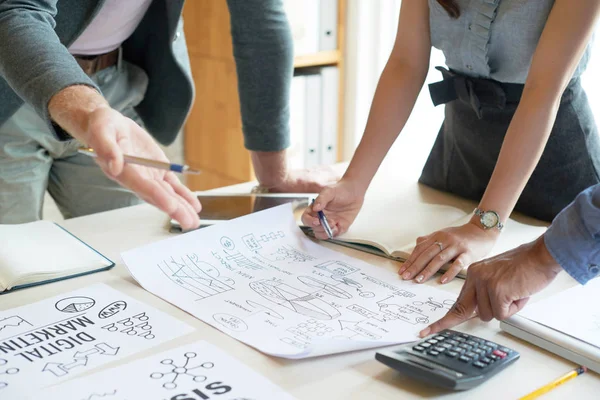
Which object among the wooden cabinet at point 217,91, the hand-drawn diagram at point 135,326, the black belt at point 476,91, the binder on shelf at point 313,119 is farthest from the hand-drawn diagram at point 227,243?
the binder on shelf at point 313,119

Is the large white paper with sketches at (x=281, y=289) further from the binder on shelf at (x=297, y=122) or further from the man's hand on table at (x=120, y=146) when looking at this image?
the binder on shelf at (x=297, y=122)

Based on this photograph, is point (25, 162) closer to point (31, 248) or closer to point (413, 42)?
point (31, 248)

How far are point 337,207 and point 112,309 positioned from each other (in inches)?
17.0

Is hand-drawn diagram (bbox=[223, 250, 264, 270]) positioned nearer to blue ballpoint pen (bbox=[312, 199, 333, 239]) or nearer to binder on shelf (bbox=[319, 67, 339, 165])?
blue ballpoint pen (bbox=[312, 199, 333, 239])

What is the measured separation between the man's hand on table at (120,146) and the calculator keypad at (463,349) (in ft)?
1.06

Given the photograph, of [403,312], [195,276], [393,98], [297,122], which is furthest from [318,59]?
[403,312]

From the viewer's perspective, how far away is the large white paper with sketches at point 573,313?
835mm

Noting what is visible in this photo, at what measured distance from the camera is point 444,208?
1314mm

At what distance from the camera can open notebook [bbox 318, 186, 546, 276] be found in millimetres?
1133

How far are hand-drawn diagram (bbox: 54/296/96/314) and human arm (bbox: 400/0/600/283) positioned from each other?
0.44m

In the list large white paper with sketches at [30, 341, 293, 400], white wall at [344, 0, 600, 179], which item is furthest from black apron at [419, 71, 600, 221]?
white wall at [344, 0, 600, 179]

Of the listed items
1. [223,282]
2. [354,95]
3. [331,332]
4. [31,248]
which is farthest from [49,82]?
[354,95]

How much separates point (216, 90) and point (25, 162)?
45.8 inches

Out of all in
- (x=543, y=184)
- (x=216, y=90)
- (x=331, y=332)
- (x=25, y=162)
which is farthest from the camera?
(x=216, y=90)
